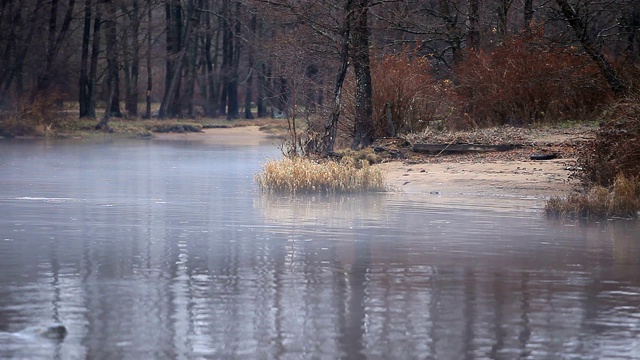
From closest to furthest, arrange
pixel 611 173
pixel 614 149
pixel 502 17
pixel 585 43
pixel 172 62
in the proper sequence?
1. pixel 614 149
2. pixel 611 173
3. pixel 585 43
4. pixel 502 17
5. pixel 172 62

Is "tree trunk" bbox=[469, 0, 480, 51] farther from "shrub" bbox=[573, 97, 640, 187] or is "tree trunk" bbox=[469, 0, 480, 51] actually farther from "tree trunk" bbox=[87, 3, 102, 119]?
"tree trunk" bbox=[87, 3, 102, 119]

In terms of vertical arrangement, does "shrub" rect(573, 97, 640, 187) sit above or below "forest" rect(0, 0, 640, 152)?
below

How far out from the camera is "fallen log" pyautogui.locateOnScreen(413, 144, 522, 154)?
23.8 m

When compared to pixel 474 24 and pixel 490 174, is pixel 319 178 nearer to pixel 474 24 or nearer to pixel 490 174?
pixel 490 174

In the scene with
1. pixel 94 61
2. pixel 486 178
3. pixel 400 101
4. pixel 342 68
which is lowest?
pixel 486 178

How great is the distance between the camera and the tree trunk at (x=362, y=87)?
1037 inches

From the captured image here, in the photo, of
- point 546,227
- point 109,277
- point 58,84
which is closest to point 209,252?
point 109,277

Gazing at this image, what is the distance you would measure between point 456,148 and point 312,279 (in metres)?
13.7

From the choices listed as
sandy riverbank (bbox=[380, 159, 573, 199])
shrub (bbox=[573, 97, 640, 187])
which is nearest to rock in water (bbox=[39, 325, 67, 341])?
shrub (bbox=[573, 97, 640, 187])

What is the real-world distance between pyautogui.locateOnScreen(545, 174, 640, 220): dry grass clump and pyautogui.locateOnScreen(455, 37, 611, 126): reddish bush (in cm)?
996

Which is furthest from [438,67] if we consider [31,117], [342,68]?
[31,117]

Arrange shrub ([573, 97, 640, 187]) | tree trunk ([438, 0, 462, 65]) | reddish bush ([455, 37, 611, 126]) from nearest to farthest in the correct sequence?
shrub ([573, 97, 640, 187]) < reddish bush ([455, 37, 611, 126]) < tree trunk ([438, 0, 462, 65])

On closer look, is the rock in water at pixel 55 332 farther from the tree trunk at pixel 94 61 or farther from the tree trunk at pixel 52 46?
the tree trunk at pixel 94 61

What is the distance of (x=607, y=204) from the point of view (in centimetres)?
1617
